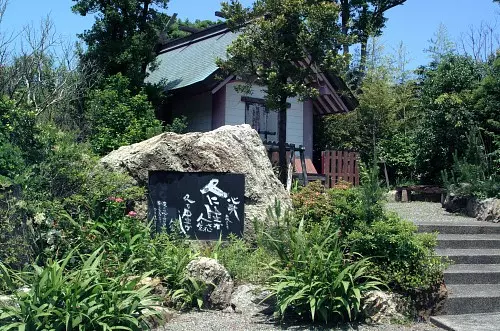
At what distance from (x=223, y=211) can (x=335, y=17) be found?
6.12 m

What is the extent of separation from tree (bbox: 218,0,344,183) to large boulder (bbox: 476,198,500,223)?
14.2ft

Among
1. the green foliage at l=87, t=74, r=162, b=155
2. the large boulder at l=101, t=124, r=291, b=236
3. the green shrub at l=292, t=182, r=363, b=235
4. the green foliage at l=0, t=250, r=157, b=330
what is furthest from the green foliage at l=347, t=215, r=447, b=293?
the green foliage at l=87, t=74, r=162, b=155

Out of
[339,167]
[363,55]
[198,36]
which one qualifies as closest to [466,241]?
[339,167]

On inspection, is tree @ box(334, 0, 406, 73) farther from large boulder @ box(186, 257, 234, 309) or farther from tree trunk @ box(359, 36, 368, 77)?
large boulder @ box(186, 257, 234, 309)

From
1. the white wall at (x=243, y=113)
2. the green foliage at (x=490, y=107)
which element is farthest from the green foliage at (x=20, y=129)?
the green foliage at (x=490, y=107)

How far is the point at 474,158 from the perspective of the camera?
14.1 meters

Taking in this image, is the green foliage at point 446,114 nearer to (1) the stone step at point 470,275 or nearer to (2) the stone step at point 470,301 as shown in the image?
(1) the stone step at point 470,275

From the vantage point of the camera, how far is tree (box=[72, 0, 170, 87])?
625 inches

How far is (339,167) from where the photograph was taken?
16.1 meters

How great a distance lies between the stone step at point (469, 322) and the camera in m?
6.76

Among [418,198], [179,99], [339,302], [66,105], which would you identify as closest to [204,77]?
[179,99]

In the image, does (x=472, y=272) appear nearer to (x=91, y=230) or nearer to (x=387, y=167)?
(x=91, y=230)

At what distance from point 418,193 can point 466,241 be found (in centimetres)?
685

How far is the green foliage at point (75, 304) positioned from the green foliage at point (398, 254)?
2.72m
